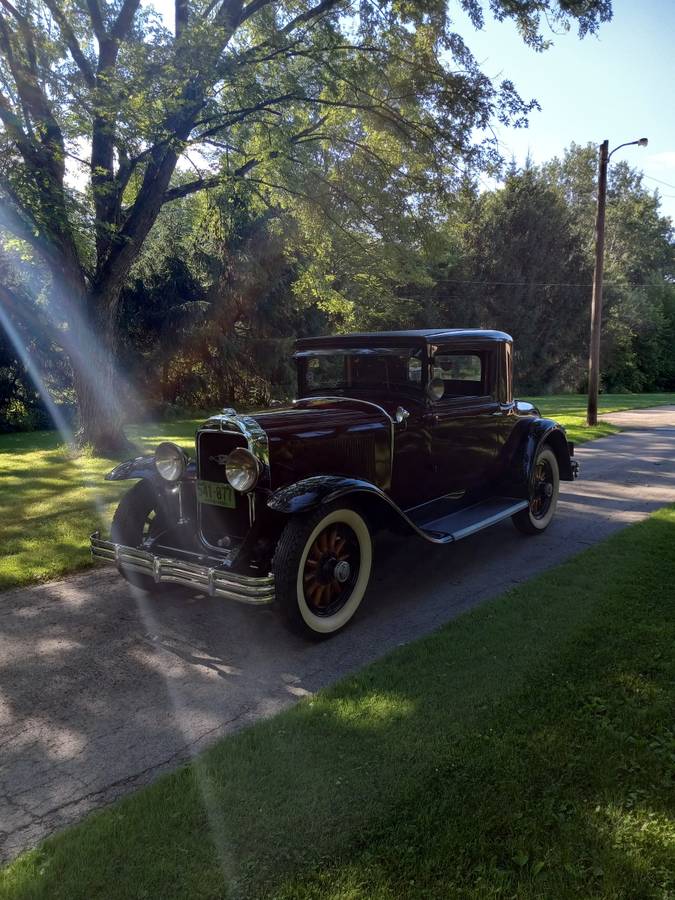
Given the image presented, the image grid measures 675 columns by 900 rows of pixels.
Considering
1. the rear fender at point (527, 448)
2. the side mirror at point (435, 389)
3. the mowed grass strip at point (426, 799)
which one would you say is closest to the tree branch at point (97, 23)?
the side mirror at point (435, 389)

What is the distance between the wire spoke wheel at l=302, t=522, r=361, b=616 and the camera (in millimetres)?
3988

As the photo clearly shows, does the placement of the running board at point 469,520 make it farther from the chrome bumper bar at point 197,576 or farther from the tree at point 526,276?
the tree at point 526,276

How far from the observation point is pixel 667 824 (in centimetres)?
231

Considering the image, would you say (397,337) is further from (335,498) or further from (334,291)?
(334,291)

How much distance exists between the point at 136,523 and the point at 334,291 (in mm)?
10469

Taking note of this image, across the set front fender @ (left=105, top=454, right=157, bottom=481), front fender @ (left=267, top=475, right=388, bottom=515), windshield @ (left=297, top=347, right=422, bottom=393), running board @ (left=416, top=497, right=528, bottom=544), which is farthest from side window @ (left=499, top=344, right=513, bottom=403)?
front fender @ (left=105, top=454, right=157, bottom=481)

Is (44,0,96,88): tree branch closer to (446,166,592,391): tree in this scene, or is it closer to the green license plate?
the green license plate

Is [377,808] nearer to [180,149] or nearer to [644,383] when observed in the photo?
[180,149]

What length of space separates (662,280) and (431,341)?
149 ft

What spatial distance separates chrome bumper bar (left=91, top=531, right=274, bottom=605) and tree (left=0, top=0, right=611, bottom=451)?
618 cm

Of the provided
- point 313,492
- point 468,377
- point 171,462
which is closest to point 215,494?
point 171,462

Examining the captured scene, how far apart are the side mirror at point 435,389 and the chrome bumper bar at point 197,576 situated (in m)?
2.16

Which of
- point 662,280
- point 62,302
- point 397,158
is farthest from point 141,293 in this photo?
point 662,280

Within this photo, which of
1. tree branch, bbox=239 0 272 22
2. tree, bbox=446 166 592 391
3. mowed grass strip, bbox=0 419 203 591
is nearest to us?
mowed grass strip, bbox=0 419 203 591
